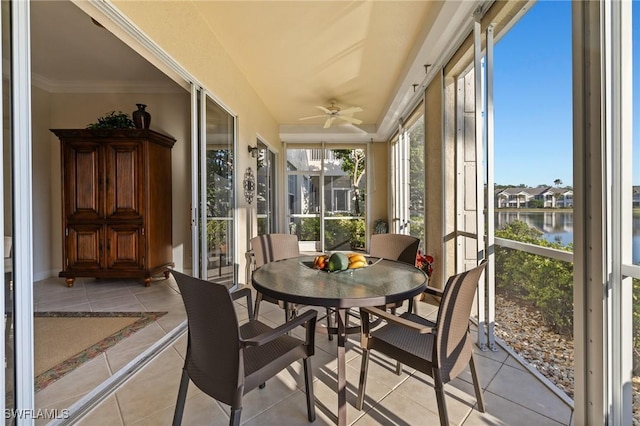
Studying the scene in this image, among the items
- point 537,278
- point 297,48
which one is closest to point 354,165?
point 297,48

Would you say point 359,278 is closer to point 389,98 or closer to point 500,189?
point 500,189

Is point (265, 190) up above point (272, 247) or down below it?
above

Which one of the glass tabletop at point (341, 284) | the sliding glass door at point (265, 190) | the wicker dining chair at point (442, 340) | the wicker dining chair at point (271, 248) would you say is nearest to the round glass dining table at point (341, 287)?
the glass tabletop at point (341, 284)

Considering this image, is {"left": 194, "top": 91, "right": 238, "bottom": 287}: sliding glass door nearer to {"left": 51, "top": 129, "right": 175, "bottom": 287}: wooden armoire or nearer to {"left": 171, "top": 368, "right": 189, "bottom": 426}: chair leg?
{"left": 51, "top": 129, "right": 175, "bottom": 287}: wooden armoire

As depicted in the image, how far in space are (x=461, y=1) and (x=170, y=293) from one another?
4.35 metres

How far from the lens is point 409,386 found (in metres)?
1.82

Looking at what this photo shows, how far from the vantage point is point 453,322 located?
1.31 meters

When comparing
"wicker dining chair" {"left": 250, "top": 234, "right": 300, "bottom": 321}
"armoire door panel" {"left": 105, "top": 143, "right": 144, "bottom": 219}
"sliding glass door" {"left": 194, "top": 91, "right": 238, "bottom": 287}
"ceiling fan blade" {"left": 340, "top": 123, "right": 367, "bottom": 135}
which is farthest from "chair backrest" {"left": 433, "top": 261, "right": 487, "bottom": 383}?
"ceiling fan blade" {"left": 340, "top": 123, "right": 367, "bottom": 135}

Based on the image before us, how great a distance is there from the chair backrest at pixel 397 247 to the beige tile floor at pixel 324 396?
0.84 meters

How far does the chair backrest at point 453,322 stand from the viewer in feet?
4.11

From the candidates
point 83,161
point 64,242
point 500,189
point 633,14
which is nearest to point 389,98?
point 500,189

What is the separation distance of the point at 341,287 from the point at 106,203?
12.4 feet

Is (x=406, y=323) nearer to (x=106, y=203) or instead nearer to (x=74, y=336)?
(x=74, y=336)

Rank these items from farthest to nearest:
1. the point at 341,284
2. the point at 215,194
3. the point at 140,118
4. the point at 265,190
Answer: the point at 265,190 < the point at 140,118 < the point at 215,194 < the point at 341,284
